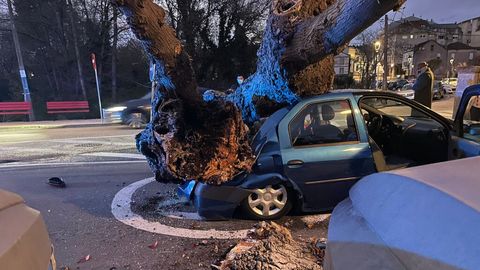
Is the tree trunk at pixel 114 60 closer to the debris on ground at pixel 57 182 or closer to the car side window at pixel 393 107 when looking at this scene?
the debris on ground at pixel 57 182

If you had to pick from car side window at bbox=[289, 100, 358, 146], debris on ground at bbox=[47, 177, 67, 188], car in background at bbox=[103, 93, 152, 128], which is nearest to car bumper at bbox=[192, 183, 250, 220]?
car side window at bbox=[289, 100, 358, 146]

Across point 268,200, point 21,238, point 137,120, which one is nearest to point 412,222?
point 21,238

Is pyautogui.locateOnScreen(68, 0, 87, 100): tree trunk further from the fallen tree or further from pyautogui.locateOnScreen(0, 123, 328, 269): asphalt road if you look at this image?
the fallen tree

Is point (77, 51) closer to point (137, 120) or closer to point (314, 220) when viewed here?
point (137, 120)

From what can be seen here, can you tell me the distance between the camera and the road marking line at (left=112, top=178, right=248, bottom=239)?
426cm

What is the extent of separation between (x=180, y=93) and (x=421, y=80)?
688 centimetres

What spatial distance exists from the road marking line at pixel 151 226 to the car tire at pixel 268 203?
308mm

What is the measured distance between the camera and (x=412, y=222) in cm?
152

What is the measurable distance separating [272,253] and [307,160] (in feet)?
4.35

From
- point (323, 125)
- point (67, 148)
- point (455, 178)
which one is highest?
point (455, 178)

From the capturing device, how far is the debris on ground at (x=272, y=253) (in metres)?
3.28

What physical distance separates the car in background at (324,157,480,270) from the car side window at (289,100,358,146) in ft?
7.88

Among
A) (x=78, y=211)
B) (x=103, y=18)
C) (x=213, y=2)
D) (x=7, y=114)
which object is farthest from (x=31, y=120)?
(x=78, y=211)

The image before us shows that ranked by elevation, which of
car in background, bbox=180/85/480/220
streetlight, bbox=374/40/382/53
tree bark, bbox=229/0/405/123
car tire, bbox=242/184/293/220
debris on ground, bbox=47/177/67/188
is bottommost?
debris on ground, bbox=47/177/67/188
